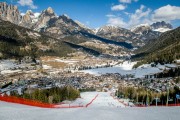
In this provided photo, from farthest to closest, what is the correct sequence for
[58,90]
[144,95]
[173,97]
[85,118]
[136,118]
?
[58,90] → [144,95] → [173,97] → [136,118] → [85,118]

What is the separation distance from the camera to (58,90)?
195 meters

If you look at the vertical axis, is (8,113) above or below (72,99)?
above

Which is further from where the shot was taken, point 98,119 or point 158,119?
point 158,119

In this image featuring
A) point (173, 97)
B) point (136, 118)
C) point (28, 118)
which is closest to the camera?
point (28, 118)

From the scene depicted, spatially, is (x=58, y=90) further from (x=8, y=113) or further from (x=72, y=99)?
(x=8, y=113)

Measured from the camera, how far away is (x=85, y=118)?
39.2 meters

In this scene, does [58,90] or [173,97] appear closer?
[173,97]

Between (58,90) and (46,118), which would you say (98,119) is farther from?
(58,90)

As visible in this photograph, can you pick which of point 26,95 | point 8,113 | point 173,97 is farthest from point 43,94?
point 8,113

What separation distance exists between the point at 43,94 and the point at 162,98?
230ft

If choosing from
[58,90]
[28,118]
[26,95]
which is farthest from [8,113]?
[58,90]

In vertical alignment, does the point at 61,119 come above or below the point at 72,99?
above

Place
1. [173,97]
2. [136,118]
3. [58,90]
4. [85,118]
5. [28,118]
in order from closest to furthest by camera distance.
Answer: [28,118]
[85,118]
[136,118]
[173,97]
[58,90]

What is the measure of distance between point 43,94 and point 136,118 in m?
132
